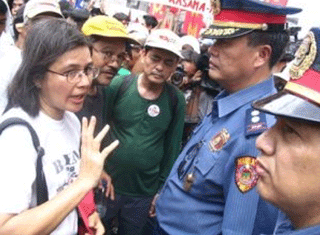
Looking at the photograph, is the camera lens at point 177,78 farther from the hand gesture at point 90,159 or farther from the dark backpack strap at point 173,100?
the hand gesture at point 90,159

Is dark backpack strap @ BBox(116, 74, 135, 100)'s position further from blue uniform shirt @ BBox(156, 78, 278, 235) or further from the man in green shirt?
blue uniform shirt @ BBox(156, 78, 278, 235)

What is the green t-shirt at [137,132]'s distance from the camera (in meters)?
3.03

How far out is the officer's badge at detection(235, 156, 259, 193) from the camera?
1580 millimetres

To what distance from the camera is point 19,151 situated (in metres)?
1.52

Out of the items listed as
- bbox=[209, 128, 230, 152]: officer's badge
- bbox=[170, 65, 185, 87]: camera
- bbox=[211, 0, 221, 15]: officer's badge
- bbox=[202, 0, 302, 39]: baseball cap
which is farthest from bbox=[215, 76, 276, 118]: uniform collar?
bbox=[170, 65, 185, 87]: camera

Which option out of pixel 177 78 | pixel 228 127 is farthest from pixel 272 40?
pixel 177 78

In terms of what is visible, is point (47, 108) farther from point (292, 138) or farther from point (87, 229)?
Result: point (292, 138)

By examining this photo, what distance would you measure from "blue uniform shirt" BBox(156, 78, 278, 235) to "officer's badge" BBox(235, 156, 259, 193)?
2 centimetres

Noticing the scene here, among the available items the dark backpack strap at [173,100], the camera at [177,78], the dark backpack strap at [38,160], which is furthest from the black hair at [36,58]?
the camera at [177,78]

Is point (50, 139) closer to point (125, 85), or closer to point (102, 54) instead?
point (102, 54)

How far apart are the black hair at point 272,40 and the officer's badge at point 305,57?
2.64 feet

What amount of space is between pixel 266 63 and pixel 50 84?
3.41 feet

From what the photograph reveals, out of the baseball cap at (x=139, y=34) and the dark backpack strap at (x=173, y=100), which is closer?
the dark backpack strap at (x=173, y=100)

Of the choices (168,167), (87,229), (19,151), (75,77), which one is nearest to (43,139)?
(19,151)
